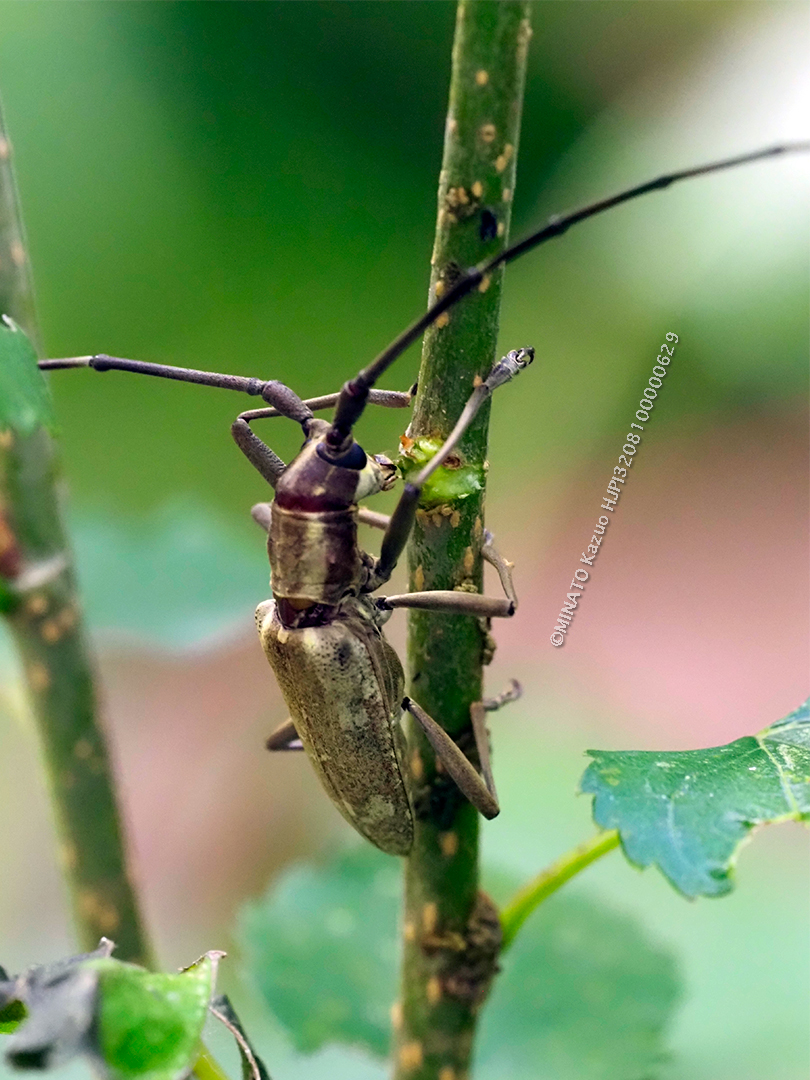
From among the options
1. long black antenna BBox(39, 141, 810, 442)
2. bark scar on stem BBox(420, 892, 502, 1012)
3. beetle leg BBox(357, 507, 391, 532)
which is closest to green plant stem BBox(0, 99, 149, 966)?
long black antenna BBox(39, 141, 810, 442)

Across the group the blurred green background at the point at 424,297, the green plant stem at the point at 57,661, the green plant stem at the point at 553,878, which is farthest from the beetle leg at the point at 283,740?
the blurred green background at the point at 424,297

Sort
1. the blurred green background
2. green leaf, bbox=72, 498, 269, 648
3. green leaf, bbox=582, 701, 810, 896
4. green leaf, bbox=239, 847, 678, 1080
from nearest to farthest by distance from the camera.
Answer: green leaf, bbox=582, 701, 810, 896
green leaf, bbox=239, 847, 678, 1080
green leaf, bbox=72, 498, 269, 648
the blurred green background

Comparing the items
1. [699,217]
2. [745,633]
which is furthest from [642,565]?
[699,217]

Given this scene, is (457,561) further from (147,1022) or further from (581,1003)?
(581,1003)

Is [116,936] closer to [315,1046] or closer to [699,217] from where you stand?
[315,1046]

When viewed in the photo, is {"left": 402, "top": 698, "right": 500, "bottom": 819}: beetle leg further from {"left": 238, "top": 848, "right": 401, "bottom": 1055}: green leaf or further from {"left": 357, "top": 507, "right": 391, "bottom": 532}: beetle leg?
{"left": 238, "top": 848, "right": 401, "bottom": 1055}: green leaf

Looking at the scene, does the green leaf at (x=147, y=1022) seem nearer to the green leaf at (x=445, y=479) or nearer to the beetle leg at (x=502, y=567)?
the green leaf at (x=445, y=479)

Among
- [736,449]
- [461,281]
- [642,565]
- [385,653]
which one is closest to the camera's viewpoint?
[461,281]
